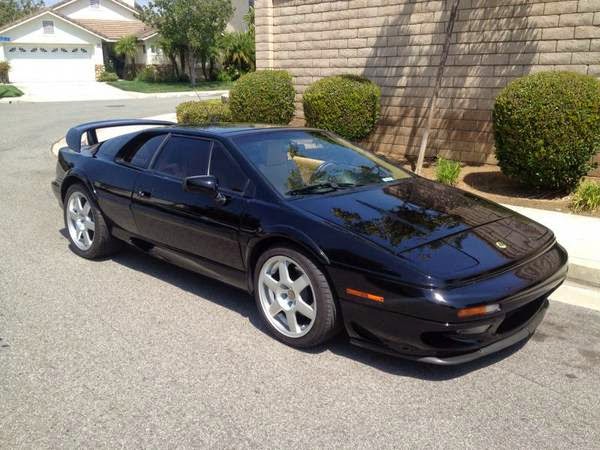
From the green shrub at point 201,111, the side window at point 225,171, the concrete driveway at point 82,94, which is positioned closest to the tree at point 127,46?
the concrete driveway at point 82,94

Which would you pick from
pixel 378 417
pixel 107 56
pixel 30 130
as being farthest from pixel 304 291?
pixel 107 56

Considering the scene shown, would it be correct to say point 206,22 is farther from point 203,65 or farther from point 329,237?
point 329,237

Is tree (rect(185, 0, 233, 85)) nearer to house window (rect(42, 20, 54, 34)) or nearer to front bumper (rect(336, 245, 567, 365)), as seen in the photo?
house window (rect(42, 20, 54, 34))

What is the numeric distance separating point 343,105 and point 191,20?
27287 mm

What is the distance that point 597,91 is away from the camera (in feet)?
24.3

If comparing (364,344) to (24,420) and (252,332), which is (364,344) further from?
(24,420)

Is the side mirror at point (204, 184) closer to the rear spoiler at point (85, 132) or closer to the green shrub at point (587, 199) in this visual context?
the rear spoiler at point (85, 132)

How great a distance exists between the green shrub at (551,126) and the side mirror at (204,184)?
16.2 ft

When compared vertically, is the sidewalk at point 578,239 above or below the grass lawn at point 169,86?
below

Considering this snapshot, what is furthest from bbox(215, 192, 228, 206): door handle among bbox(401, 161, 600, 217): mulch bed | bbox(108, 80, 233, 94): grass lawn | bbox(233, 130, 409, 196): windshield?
bbox(108, 80, 233, 94): grass lawn

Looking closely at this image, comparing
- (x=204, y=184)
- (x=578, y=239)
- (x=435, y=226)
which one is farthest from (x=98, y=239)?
(x=578, y=239)

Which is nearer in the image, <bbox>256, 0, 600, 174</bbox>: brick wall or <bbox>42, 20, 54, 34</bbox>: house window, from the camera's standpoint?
<bbox>256, 0, 600, 174</bbox>: brick wall

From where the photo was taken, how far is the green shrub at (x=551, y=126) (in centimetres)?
739

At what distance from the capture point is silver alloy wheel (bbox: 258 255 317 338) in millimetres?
3820
